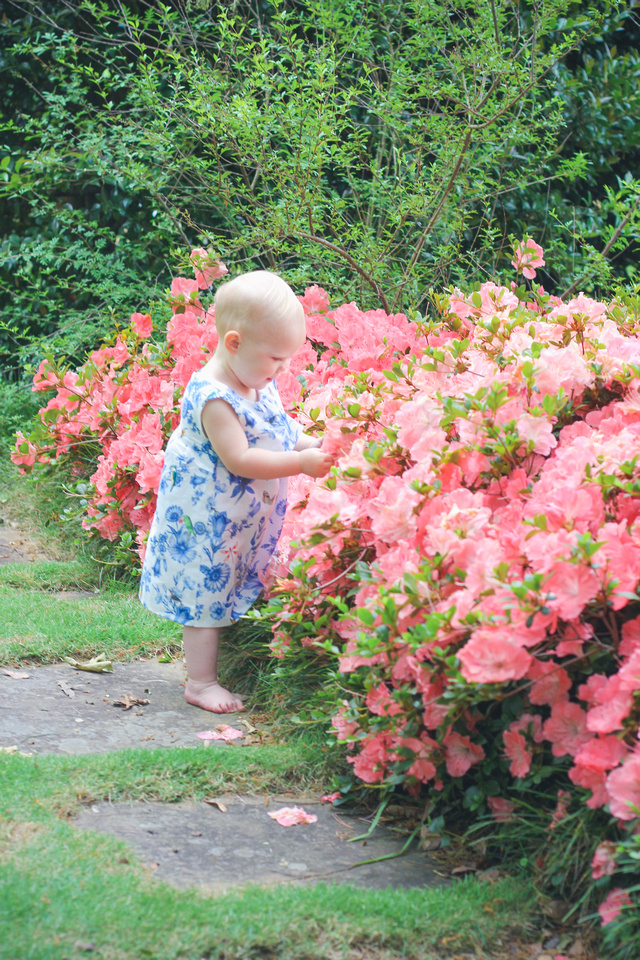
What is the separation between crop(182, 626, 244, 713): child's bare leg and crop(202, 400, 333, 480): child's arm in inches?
20.2

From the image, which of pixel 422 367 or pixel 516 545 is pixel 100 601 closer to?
pixel 422 367

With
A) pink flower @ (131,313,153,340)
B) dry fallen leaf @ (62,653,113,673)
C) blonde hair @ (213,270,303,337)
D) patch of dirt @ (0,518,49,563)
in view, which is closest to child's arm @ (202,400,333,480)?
blonde hair @ (213,270,303,337)

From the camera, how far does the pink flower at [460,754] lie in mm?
1897

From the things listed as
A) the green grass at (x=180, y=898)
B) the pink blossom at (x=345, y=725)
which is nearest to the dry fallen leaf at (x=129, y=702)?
the green grass at (x=180, y=898)

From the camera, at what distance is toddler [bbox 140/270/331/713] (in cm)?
257

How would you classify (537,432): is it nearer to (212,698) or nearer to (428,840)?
(428,840)

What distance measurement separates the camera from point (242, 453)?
2605 mm

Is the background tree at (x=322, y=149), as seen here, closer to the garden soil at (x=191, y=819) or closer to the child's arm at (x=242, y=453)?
the child's arm at (x=242, y=453)

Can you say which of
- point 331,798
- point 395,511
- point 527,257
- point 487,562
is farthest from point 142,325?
point 487,562

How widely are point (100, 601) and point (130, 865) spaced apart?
1.88 m

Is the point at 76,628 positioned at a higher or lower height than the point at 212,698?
lower

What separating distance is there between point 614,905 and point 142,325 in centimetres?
352

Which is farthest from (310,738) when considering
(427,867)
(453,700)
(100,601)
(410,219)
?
(410,219)

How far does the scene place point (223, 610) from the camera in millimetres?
2783
